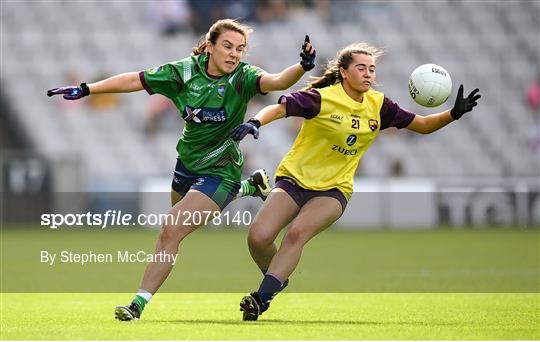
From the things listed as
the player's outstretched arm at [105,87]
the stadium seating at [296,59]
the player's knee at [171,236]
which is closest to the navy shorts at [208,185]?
the player's knee at [171,236]

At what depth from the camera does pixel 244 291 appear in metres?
12.1

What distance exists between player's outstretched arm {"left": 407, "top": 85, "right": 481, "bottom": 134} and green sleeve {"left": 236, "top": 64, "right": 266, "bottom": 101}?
1315 millimetres

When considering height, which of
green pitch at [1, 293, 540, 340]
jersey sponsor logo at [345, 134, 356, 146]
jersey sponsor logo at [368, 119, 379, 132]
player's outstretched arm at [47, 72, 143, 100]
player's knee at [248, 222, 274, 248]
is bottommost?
green pitch at [1, 293, 540, 340]

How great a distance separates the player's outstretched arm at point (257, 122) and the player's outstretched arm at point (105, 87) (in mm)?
1015

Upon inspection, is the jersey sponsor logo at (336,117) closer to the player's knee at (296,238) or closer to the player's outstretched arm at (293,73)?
the player's outstretched arm at (293,73)

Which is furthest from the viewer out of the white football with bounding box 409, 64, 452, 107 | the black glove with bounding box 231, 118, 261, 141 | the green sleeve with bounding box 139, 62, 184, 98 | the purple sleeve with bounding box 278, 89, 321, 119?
the white football with bounding box 409, 64, 452, 107

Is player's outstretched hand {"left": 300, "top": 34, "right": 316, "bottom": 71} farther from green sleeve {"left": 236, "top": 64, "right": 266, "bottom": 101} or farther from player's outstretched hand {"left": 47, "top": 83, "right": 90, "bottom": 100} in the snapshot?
player's outstretched hand {"left": 47, "top": 83, "right": 90, "bottom": 100}

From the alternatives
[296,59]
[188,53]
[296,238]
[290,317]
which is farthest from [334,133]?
[296,59]

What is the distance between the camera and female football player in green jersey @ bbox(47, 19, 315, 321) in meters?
8.50

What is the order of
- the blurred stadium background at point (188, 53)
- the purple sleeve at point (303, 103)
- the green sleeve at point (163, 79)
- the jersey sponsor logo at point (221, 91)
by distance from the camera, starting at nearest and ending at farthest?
1. the purple sleeve at point (303, 103)
2. the jersey sponsor logo at point (221, 91)
3. the green sleeve at point (163, 79)
4. the blurred stadium background at point (188, 53)

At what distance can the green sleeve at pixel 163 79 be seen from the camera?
873cm

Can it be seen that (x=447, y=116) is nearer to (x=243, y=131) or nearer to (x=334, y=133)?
(x=334, y=133)

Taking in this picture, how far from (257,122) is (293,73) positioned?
434mm

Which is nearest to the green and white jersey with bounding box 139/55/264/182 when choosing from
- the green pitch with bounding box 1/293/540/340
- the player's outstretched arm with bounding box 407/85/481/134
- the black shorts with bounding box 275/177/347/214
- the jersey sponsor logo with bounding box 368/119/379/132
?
the black shorts with bounding box 275/177/347/214
